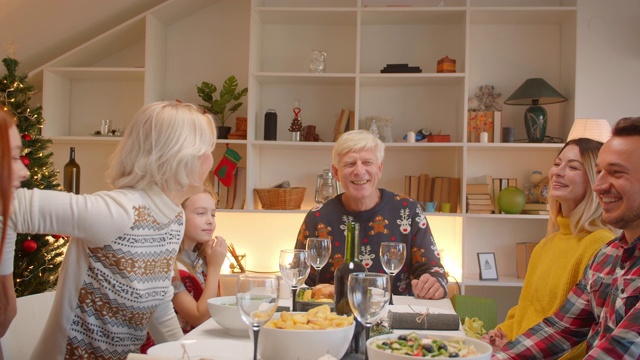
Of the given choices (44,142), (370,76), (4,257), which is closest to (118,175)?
(4,257)

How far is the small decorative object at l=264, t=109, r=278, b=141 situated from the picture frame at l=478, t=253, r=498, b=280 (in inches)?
60.7

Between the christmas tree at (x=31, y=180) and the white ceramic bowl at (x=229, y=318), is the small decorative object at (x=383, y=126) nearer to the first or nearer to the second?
the christmas tree at (x=31, y=180)

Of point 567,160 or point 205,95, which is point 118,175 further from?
point 205,95

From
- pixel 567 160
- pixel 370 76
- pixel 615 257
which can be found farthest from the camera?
pixel 370 76

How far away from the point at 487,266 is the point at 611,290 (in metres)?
2.66

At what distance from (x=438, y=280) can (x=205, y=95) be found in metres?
2.44

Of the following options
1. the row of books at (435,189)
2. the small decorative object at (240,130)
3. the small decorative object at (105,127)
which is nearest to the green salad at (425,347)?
the row of books at (435,189)

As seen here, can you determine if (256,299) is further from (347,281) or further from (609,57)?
(609,57)

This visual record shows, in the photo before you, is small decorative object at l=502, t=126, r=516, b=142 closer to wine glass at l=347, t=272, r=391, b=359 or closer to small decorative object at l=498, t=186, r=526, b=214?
small decorative object at l=498, t=186, r=526, b=214

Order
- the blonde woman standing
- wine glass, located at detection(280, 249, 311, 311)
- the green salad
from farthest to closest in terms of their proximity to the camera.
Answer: wine glass, located at detection(280, 249, 311, 311)
the blonde woman standing
the green salad

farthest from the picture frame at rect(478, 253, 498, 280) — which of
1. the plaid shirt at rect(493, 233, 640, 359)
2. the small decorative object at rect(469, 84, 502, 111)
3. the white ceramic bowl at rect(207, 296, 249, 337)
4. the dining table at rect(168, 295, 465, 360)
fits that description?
the white ceramic bowl at rect(207, 296, 249, 337)

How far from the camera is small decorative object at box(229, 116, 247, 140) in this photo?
440 cm

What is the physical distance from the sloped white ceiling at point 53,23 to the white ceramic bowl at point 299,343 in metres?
3.05

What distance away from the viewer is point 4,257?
1464mm
